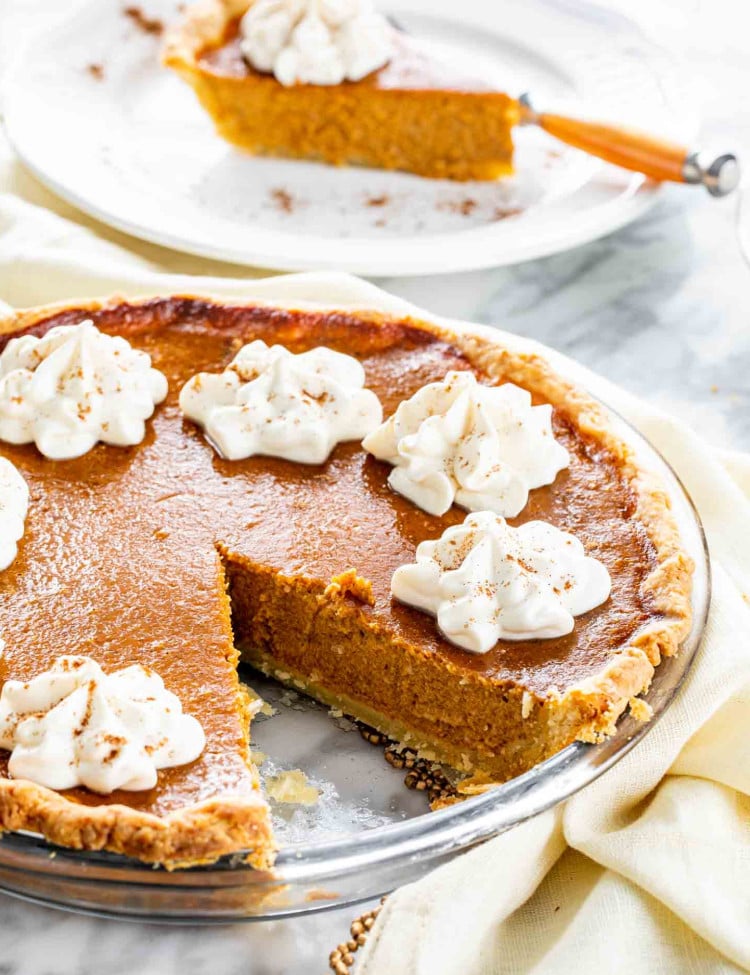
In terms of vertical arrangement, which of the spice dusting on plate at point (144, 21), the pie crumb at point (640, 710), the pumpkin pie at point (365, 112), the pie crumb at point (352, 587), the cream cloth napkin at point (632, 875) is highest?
the pie crumb at point (640, 710)

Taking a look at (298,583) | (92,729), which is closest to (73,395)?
(298,583)

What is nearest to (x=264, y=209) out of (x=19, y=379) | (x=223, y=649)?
(x=19, y=379)

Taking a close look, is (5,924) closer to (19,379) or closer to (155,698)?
(155,698)

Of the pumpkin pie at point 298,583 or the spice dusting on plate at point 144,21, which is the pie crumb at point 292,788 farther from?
the spice dusting on plate at point 144,21

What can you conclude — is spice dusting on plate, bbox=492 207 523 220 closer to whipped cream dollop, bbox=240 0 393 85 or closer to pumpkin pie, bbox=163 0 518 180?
pumpkin pie, bbox=163 0 518 180

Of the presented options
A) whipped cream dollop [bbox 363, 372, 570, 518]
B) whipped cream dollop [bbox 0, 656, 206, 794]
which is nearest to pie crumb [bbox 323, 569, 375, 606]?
whipped cream dollop [bbox 363, 372, 570, 518]

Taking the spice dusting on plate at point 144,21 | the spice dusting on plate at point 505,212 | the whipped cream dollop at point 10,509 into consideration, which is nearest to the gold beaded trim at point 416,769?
the whipped cream dollop at point 10,509
